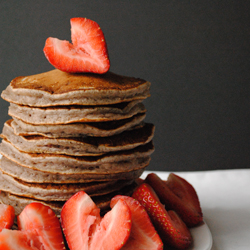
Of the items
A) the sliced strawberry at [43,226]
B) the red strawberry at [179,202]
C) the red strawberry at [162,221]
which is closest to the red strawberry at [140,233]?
the red strawberry at [162,221]

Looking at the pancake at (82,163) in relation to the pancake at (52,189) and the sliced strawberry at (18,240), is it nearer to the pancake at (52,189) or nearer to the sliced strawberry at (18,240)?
the pancake at (52,189)

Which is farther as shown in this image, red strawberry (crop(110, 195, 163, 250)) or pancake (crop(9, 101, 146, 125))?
pancake (crop(9, 101, 146, 125))

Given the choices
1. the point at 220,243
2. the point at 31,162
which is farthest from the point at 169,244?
the point at 31,162

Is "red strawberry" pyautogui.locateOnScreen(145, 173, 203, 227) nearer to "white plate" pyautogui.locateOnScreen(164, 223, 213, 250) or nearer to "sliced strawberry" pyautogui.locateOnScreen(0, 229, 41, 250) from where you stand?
"white plate" pyautogui.locateOnScreen(164, 223, 213, 250)

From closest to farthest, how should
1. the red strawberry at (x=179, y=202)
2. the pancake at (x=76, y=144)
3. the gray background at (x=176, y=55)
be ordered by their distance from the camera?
1. the pancake at (x=76, y=144)
2. the red strawberry at (x=179, y=202)
3. the gray background at (x=176, y=55)

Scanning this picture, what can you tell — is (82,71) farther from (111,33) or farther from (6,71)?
(6,71)

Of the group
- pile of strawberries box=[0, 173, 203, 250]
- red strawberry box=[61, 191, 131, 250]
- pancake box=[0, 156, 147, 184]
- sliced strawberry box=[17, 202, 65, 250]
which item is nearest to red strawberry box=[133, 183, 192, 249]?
pile of strawberries box=[0, 173, 203, 250]
